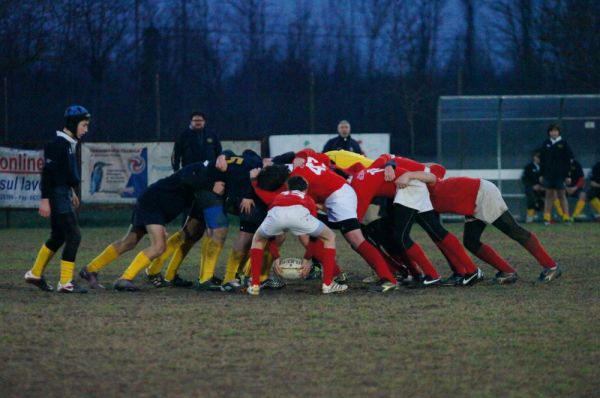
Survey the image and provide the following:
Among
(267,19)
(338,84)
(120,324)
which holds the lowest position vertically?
(120,324)

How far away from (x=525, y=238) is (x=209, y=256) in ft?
10.7

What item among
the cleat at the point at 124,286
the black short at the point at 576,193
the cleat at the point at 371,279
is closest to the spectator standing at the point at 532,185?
the black short at the point at 576,193

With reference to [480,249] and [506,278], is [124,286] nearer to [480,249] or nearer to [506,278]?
[480,249]

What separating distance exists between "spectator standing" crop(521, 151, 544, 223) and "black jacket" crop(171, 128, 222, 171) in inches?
356

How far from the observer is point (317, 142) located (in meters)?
22.5

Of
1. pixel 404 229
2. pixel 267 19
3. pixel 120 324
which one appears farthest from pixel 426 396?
pixel 267 19

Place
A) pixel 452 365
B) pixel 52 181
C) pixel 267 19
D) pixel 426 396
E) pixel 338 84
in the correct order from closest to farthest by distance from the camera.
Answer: pixel 426 396 → pixel 452 365 → pixel 52 181 → pixel 338 84 → pixel 267 19

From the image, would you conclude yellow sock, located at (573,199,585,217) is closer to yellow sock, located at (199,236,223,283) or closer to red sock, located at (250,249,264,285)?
yellow sock, located at (199,236,223,283)

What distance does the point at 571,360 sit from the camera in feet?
23.5

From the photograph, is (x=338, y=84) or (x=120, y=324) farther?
(x=338, y=84)

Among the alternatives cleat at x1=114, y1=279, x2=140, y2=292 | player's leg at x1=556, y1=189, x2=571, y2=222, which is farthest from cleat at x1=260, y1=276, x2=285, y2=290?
player's leg at x1=556, y1=189, x2=571, y2=222

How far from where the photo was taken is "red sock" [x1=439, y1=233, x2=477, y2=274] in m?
11.2

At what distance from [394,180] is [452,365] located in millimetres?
4171

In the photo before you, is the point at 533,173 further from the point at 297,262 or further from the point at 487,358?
the point at 487,358
